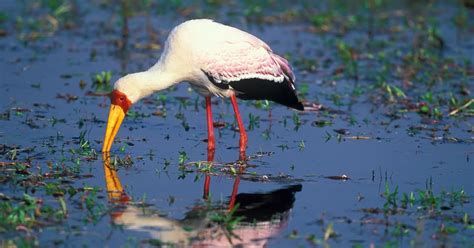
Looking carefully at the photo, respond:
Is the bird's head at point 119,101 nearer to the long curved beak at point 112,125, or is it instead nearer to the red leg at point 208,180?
the long curved beak at point 112,125

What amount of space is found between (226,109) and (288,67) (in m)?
1.42

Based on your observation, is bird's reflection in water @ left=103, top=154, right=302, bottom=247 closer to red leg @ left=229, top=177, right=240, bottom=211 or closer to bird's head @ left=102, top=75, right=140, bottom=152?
red leg @ left=229, top=177, right=240, bottom=211

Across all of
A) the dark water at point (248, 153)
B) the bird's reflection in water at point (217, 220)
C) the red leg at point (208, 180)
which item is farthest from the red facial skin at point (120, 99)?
the bird's reflection in water at point (217, 220)

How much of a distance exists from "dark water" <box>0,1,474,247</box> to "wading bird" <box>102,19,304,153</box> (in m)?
0.38

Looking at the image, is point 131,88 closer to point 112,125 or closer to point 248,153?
point 112,125

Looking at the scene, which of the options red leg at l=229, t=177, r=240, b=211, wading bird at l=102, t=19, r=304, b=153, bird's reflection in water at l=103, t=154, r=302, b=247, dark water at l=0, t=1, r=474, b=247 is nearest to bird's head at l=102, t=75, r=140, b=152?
wading bird at l=102, t=19, r=304, b=153

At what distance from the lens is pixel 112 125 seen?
832 cm

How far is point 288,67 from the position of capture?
906 centimetres

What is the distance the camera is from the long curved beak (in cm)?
828

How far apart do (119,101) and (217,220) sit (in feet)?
6.78

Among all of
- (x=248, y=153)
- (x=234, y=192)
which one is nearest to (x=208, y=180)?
(x=234, y=192)

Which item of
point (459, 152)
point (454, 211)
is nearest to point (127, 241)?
point (454, 211)

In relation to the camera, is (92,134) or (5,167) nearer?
(5,167)

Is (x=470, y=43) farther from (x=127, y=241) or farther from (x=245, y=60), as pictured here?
(x=127, y=241)
